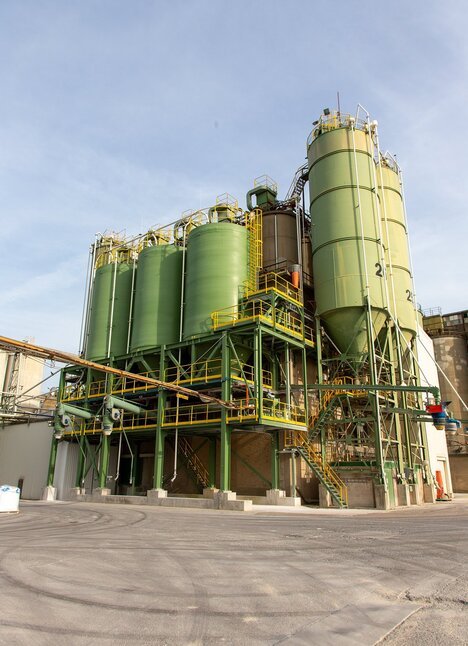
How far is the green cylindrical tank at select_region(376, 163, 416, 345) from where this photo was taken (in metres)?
29.4

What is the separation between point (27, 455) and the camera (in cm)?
3625

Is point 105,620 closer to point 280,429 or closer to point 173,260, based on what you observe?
point 280,429

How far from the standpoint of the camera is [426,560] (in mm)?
8125

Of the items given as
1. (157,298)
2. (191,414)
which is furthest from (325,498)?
(157,298)

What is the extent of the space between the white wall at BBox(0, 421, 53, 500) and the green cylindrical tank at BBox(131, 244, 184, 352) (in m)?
11.0

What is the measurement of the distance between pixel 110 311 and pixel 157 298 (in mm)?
4766

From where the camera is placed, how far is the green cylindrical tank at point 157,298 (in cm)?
3041

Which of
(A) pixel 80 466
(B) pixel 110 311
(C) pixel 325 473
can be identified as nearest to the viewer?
(C) pixel 325 473

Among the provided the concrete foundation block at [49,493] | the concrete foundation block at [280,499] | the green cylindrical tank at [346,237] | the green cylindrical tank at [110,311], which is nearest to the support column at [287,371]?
the green cylindrical tank at [346,237]

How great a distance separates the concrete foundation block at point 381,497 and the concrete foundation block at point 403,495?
6.18ft

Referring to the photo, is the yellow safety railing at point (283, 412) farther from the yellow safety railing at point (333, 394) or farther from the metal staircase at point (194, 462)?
the metal staircase at point (194, 462)

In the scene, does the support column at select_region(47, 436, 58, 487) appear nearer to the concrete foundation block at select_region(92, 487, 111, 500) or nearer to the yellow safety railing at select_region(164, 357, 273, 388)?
the concrete foundation block at select_region(92, 487, 111, 500)

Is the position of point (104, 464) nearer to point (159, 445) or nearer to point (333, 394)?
point (159, 445)

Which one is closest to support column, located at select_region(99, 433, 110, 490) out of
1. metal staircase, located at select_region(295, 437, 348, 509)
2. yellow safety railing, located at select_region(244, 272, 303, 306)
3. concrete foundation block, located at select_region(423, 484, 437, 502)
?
metal staircase, located at select_region(295, 437, 348, 509)
